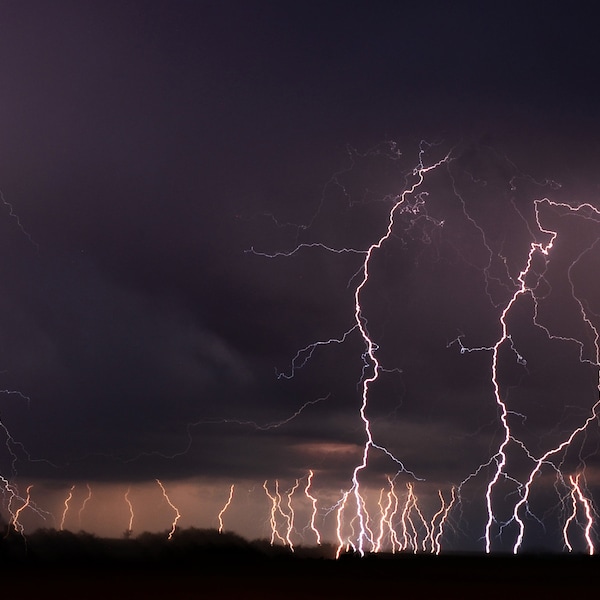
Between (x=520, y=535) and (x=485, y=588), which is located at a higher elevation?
(x=520, y=535)

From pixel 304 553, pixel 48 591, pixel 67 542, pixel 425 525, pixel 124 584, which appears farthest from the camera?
pixel 425 525

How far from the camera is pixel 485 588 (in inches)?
723

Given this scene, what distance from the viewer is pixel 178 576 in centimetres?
2094

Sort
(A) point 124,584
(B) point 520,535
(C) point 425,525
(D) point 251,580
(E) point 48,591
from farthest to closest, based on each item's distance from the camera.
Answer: (C) point 425,525 < (B) point 520,535 < (D) point 251,580 < (A) point 124,584 < (E) point 48,591

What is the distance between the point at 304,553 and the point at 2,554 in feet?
45.0

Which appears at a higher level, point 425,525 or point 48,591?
point 425,525

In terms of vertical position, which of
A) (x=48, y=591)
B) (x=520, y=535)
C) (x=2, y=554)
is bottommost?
(x=48, y=591)

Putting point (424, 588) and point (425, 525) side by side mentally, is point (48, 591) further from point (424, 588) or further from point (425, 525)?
point (425, 525)

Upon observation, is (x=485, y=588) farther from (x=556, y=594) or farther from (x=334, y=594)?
(x=334, y=594)

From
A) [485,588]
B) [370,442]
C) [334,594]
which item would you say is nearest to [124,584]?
[334,594]

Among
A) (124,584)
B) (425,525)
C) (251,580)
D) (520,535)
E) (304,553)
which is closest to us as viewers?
(124,584)

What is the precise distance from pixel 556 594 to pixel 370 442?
43.5ft

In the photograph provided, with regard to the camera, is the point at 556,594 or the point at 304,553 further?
the point at 304,553

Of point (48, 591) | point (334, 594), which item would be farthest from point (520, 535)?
point (48, 591)
